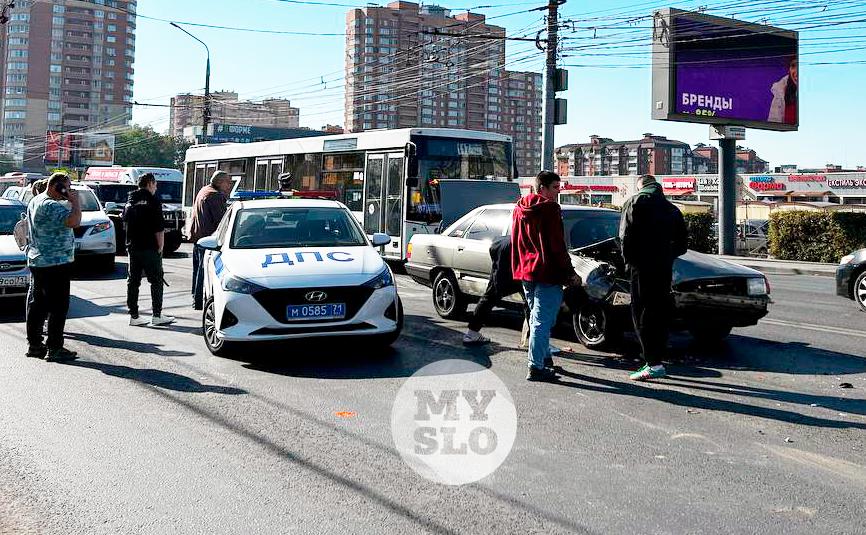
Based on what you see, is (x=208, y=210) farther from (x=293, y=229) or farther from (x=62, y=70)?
(x=62, y=70)

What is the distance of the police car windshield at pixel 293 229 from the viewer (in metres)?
9.05

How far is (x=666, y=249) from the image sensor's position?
7223 mm

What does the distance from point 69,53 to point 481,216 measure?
165 m

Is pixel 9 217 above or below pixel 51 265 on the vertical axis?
above

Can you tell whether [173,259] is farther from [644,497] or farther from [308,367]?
[644,497]

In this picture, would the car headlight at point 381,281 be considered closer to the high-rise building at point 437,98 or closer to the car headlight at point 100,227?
the car headlight at point 100,227

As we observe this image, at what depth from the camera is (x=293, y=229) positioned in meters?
9.23

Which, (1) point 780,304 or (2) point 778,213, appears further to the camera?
(2) point 778,213

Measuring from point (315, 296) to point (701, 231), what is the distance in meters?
25.2

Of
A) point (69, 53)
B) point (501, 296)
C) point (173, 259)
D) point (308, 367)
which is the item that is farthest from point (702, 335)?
point (69, 53)

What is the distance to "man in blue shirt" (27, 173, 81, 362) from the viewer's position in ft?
26.9

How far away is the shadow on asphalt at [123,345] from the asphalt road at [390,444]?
59 mm

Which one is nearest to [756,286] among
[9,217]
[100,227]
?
[9,217]

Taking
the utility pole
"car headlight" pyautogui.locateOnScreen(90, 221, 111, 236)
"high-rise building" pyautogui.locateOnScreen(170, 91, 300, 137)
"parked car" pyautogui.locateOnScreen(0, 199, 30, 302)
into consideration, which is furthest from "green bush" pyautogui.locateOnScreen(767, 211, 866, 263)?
"high-rise building" pyautogui.locateOnScreen(170, 91, 300, 137)
